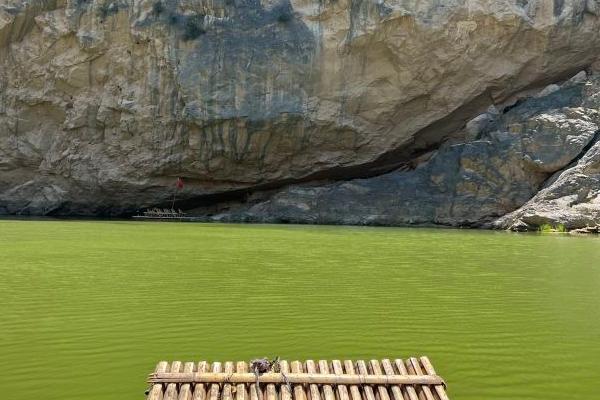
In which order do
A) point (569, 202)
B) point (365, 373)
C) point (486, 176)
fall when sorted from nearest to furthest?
point (365, 373) → point (569, 202) → point (486, 176)

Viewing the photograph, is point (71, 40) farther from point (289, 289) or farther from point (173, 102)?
point (289, 289)

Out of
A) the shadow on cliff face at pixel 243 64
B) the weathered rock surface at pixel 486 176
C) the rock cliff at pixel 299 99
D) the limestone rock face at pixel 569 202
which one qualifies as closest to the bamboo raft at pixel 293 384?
the limestone rock face at pixel 569 202

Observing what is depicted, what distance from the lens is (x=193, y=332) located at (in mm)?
6391

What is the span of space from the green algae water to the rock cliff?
18796mm

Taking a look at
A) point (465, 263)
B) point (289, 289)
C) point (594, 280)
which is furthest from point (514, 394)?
point (465, 263)

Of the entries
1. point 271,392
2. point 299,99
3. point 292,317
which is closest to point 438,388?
point 271,392

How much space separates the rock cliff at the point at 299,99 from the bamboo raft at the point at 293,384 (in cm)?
2657

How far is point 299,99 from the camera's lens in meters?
34.0

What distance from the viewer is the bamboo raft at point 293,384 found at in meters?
4.34

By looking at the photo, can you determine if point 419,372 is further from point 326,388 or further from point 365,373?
point 326,388

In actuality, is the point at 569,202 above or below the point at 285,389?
above

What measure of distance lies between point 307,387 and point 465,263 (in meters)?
9.26

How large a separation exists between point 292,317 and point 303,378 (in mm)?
2632

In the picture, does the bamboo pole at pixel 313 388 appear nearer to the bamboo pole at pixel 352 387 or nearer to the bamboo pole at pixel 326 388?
the bamboo pole at pixel 326 388
